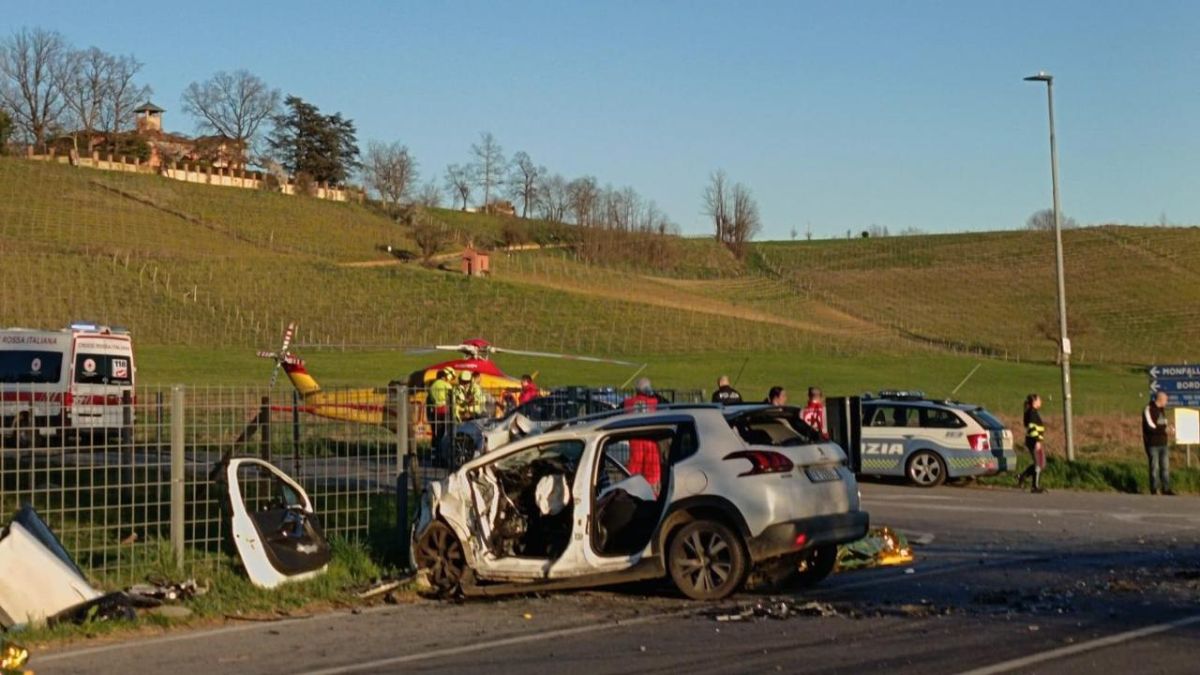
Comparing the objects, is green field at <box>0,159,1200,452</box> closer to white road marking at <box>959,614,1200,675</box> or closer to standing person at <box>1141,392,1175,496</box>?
standing person at <box>1141,392,1175,496</box>

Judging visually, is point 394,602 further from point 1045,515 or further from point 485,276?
point 485,276

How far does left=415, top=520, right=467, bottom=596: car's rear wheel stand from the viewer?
11781 mm

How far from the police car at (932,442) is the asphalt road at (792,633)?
10.3 meters

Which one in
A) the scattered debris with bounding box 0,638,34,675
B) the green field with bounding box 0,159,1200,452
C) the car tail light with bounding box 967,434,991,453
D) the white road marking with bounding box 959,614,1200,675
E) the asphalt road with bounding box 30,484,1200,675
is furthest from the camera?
the green field with bounding box 0,159,1200,452

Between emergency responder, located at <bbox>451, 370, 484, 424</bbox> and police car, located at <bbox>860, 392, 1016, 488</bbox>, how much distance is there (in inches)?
342

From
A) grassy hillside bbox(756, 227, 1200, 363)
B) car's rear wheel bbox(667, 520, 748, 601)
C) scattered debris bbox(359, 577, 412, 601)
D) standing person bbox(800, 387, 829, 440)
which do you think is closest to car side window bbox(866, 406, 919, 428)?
standing person bbox(800, 387, 829, 440)

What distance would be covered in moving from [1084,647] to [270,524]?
6399 millimetres

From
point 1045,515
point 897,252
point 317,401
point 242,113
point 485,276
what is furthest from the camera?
point 242,113

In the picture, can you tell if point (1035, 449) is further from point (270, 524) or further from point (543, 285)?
point (543, 285)

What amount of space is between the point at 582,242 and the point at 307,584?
339ft

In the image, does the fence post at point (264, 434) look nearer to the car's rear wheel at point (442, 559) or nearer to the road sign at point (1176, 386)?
the car's rear wheel at point (442, 559)

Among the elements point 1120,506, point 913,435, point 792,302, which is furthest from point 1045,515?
point 792,302

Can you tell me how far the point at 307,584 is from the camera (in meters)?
11.8

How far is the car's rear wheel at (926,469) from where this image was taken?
24141mm
